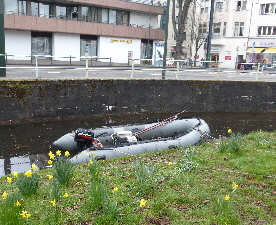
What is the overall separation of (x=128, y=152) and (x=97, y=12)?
3013 centimetres

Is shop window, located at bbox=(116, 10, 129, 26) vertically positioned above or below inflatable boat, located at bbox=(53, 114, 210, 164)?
above

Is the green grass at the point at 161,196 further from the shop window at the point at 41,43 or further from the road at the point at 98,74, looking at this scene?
the shop window at the point at 41,43

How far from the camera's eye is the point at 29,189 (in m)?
4.61

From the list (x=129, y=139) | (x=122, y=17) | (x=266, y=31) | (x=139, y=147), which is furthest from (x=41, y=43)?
(x=139, y=147)

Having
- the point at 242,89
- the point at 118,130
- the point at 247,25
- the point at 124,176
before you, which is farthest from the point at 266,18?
the point at 124,176

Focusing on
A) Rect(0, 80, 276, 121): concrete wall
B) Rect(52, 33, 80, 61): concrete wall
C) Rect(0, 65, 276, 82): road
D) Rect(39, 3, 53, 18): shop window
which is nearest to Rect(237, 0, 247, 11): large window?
Rect(52, 33, 80, 61): concrete wall

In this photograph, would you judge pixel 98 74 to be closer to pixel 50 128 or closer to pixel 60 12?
pixel 50 128

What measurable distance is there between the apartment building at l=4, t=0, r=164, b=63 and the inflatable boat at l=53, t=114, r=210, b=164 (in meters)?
21.8

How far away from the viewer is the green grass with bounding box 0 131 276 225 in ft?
13.0

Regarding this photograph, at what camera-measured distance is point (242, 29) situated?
45125 mm

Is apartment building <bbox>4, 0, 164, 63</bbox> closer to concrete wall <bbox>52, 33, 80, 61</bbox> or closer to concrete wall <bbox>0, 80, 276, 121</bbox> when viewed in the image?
concrete wall <bbox>52, 33, 80, 61</bbox>

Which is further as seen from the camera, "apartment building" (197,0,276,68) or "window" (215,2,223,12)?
"window" (215,2,223,12)

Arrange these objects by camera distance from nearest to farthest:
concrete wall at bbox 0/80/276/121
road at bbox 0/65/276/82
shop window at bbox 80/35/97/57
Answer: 1. concrete wall at bbox 0/80/276/121
2. road at bbox 0/65/276/82
3. shop window at bbox 80/35/97/57

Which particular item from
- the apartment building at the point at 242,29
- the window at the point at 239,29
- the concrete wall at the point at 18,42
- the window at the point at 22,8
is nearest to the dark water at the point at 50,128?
the concrete wall at the point at 18,42
